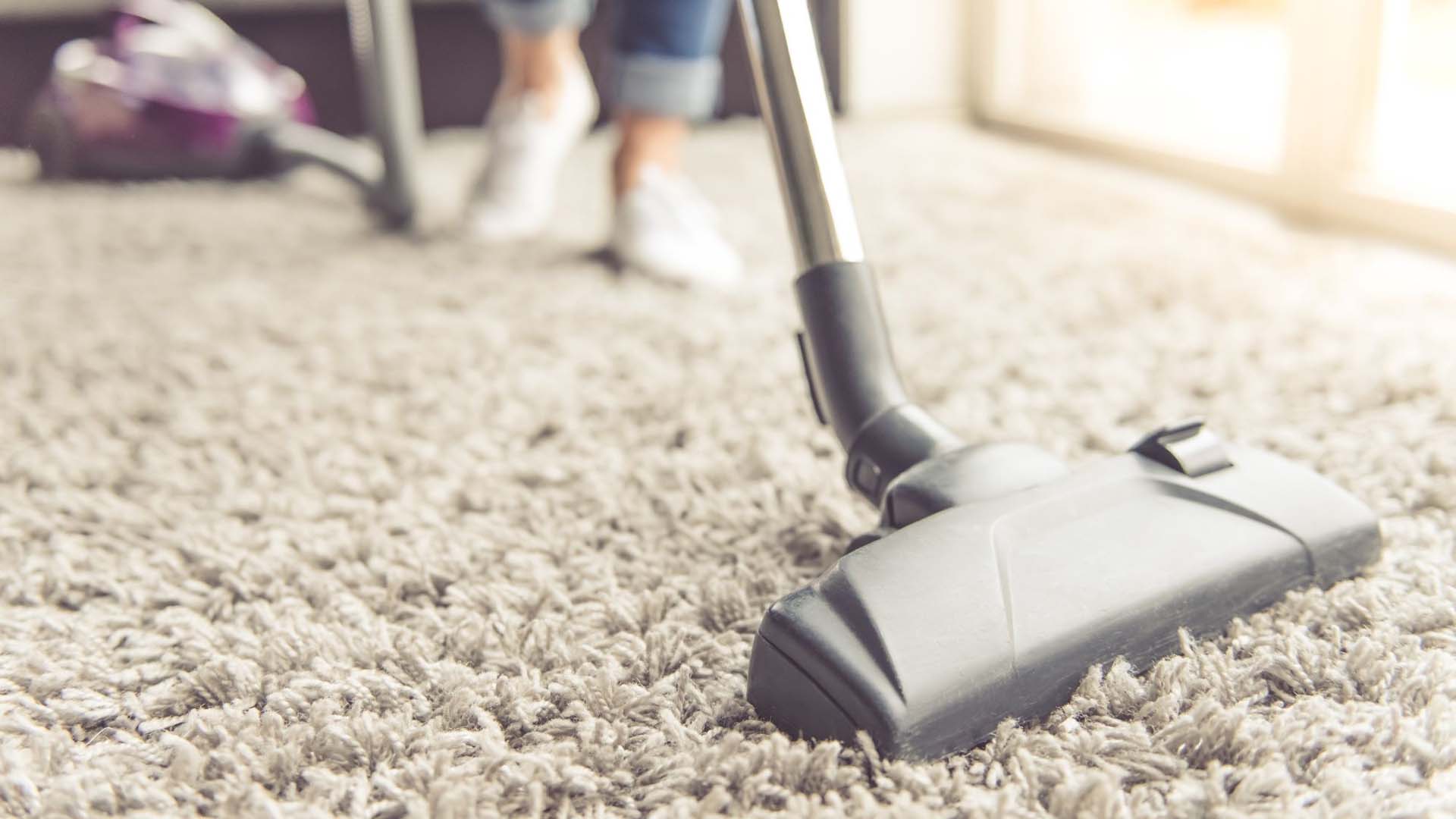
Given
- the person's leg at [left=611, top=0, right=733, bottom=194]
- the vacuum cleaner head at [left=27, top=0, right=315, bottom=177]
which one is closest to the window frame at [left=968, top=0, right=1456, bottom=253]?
the person's leg at [left=611, top=0, right=733, bottom=194]

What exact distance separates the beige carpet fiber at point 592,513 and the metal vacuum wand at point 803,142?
0.14m

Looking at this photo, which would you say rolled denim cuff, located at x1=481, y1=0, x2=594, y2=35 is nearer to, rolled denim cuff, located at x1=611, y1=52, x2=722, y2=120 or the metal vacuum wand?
rolled denim cuff, located at x1=611, y1=52, x2=722, y2=120

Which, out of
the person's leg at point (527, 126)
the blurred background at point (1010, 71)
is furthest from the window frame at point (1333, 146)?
the person's leg at point (527, 126)

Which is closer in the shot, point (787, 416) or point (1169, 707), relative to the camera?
point (1169, 707)

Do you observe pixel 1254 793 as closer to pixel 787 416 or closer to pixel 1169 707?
pixel 1169 707

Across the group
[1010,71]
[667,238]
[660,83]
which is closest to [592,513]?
[667,238]

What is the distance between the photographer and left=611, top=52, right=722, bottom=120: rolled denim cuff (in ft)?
3.74

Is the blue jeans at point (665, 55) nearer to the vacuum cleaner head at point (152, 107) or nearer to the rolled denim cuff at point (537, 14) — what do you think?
the rolled denim cuff at point (537, 14)

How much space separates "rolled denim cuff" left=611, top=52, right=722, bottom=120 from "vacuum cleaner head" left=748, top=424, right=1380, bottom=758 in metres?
0.79

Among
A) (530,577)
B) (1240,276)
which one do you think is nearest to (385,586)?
(530,577)

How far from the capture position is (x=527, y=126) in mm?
1304

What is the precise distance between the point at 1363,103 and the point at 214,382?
1.16 meters

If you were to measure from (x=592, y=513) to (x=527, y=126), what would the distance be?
32.5 inches

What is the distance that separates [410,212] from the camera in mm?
1361
